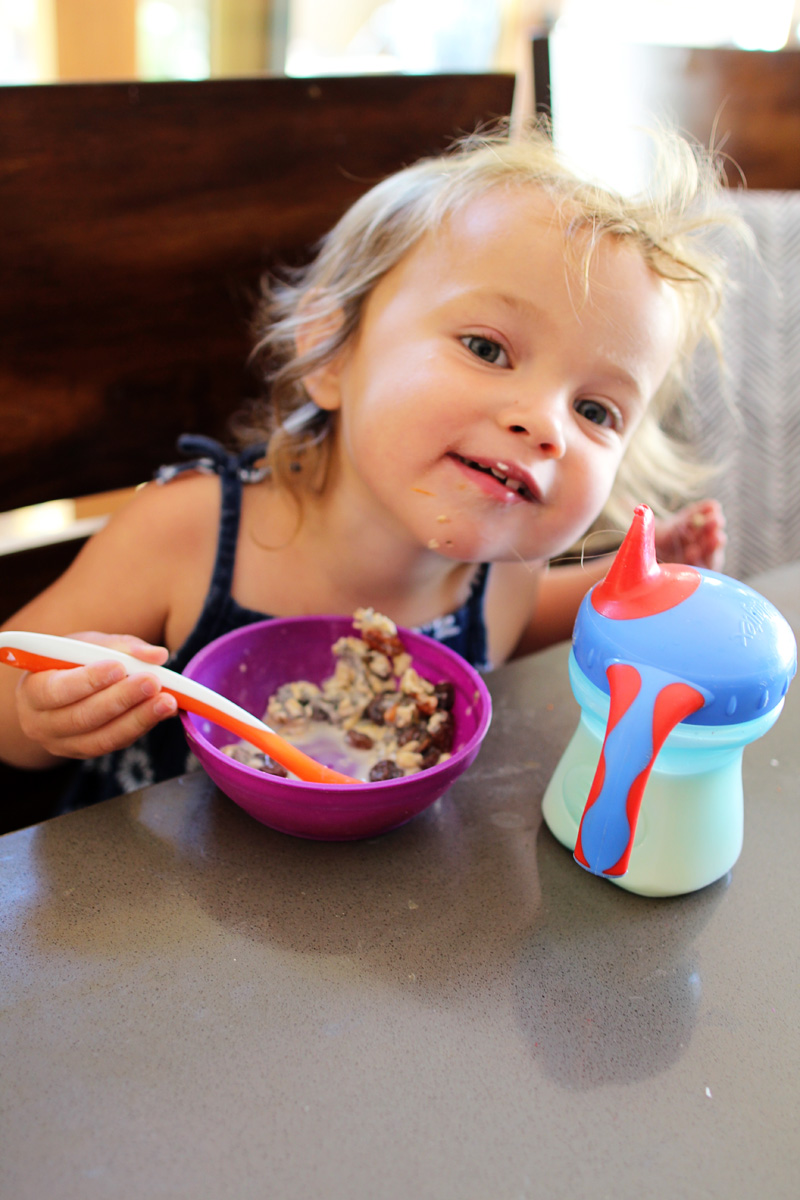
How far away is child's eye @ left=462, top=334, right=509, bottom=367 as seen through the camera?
0.79 m

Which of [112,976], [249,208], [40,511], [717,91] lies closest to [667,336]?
[249,208]

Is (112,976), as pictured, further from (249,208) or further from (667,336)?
(249,208)

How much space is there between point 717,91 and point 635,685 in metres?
1.62

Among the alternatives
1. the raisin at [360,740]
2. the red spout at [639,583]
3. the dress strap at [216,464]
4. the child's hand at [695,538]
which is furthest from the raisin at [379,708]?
the child's hand at [695,538]

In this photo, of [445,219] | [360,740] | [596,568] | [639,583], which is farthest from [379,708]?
[596,568]

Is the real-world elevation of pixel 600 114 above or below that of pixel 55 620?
above

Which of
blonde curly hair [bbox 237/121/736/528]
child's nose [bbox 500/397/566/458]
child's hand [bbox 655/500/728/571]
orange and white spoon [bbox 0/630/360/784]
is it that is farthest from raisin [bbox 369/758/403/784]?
child's hand [bbox 655/500/728/571]

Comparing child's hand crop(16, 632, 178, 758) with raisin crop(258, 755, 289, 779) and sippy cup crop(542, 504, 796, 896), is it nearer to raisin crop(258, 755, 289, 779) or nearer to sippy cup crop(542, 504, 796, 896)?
raisin crop(258, 755, 289, 779)

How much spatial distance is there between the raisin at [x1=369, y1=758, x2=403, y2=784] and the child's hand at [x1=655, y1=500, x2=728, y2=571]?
54 centimetres

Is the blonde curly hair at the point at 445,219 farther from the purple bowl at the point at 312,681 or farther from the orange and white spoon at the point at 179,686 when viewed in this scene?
the orange and white spoon at the point at 179,686

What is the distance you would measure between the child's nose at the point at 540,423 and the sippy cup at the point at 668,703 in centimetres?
20

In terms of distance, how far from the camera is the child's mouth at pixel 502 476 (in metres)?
0.78

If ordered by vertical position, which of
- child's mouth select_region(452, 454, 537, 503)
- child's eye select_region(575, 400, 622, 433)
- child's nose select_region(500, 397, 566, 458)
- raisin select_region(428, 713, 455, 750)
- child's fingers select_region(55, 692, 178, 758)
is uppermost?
child's nose select_region(500, 397, 566, 458)

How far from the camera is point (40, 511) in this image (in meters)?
2.57
